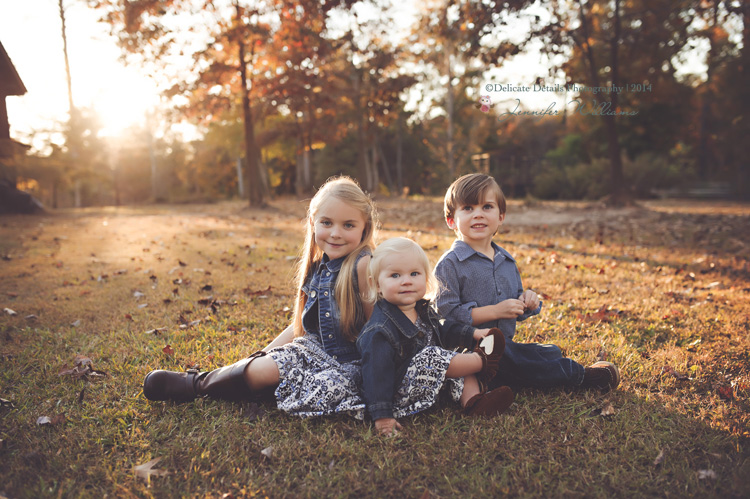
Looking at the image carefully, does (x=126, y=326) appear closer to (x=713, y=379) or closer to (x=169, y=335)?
(x=169, y=335)

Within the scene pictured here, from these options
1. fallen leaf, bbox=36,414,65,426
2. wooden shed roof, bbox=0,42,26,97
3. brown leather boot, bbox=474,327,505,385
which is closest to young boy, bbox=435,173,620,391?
brown leather boot, bbox=474,327,505,385

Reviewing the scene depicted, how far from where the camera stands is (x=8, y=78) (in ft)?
12.1

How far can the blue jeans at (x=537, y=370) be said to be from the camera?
8.75ft

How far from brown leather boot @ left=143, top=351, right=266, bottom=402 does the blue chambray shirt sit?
1.14 metres

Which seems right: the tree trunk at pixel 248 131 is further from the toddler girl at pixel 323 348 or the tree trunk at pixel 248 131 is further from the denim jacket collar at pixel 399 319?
the denim jacket collar at pixel 399 319

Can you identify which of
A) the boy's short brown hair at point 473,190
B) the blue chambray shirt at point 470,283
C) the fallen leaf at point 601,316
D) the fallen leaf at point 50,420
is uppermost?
the boy's short brown hair at point 473,190

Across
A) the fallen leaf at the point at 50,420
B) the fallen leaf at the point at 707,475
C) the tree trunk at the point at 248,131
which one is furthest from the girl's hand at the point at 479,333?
the tree trunk at the point at 248,131

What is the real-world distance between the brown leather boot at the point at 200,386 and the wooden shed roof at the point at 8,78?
275 centimetres

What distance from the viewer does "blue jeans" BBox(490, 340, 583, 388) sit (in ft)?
8.75

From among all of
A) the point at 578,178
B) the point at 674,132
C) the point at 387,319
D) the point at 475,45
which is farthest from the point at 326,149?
the point at 387,319

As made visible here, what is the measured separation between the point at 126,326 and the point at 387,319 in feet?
8.49

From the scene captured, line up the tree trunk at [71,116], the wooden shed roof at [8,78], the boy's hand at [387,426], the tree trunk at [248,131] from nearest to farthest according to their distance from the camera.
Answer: the boy's hand at [387,426] < the wooden shed roof at [8,78] < the tree trunk at [248,131] < the tree trunk at [71,116]

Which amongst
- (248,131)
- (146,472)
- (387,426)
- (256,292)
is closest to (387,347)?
(387,426)

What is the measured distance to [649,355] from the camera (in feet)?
10.3
